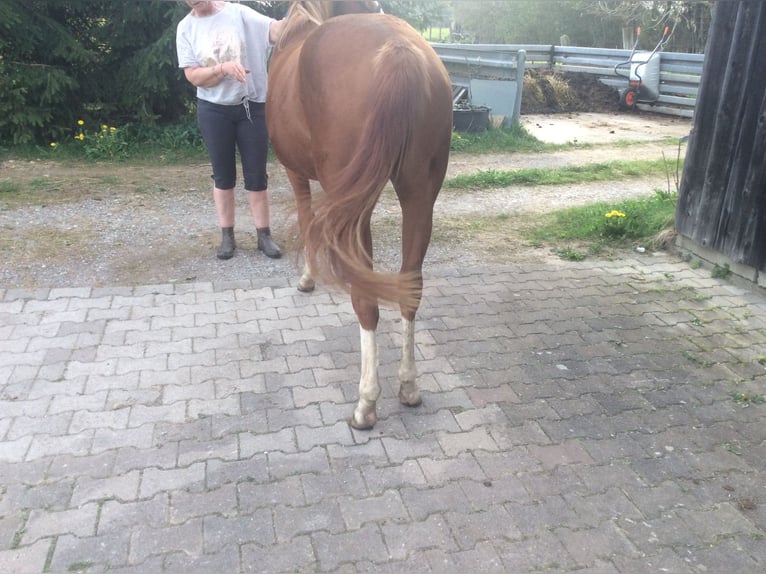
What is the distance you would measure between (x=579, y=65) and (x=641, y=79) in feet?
5.59

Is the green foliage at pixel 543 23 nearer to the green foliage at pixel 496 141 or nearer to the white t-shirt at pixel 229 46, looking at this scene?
the green foliage at pixel 496 141

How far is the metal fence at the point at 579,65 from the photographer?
10.2 meters

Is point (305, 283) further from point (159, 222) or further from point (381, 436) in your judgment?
point (159, 222)

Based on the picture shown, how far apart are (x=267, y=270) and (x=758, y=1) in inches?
153

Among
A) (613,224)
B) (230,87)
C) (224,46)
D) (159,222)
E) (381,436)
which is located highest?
(224,46)

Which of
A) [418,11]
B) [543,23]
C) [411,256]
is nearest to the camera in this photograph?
[411,256]

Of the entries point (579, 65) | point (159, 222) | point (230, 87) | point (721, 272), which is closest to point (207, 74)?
point (230, 87)

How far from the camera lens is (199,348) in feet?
12.0

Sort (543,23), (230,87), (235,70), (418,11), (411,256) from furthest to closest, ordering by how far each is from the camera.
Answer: (543,23) < (418,11) < (230,87) < (235,70) < (411,256)

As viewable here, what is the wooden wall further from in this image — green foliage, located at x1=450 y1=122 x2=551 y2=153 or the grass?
green foliage, located at x1=450 y1=122 x2=551 y2=153

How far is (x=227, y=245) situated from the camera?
16.6ft

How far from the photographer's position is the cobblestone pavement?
7.55 ft

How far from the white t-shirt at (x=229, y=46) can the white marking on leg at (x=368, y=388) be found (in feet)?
7.79

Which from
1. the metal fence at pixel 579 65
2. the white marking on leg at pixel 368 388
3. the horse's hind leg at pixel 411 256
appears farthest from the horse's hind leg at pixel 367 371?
the metal fence at pixel 579 65
